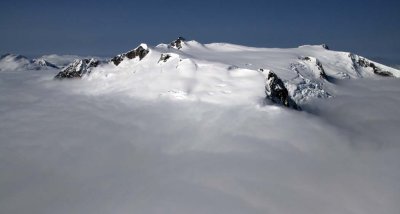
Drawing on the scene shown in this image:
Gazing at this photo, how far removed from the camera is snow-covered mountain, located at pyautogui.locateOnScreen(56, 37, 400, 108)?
68.1 m

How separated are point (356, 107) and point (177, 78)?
53217 mm

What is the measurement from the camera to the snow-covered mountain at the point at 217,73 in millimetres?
68062

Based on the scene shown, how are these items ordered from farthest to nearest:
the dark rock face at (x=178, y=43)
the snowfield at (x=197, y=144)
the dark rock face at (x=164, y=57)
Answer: the dark rock face at (x=178, y=43), the dark rock face at (x=164, y=57), the snowfield at (x=197, y=144)

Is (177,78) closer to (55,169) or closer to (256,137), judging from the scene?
(256,137)

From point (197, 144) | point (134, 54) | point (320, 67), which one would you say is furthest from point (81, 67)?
point (320, 67)

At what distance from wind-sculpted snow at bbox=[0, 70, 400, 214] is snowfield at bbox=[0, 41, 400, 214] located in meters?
0.21

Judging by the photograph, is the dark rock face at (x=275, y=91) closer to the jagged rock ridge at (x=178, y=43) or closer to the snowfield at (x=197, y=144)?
the snowfield at (x=197, y=144)

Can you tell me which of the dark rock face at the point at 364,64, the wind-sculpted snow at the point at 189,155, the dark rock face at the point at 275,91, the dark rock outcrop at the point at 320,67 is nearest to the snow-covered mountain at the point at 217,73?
the dark rock face at the point at 275,91

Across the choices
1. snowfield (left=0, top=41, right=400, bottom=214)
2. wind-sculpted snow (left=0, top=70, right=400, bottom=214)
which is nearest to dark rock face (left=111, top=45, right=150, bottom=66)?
snowfield (left=0, top=41, right=400, bottom=214)

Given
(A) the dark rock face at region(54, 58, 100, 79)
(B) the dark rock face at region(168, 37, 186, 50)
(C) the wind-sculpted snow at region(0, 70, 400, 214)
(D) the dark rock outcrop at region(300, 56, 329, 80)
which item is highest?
(B) the dark rock face at region(168, 37, 186, 50)

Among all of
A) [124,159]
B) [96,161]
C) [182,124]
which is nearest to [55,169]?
[96,161]

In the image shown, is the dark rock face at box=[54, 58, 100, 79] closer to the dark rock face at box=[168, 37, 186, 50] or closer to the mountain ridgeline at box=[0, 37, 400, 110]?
the mountain ridgeline at box=[0, 37, 400, 110]

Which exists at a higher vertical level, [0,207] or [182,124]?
[182,124]

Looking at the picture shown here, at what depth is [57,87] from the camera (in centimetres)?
10512
